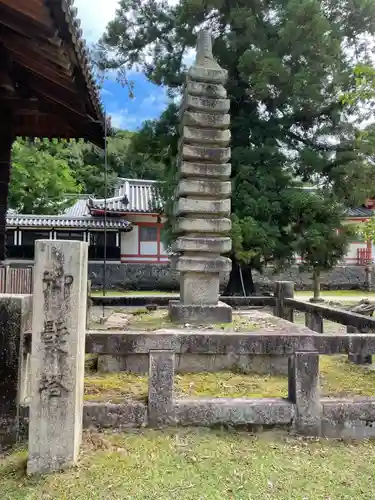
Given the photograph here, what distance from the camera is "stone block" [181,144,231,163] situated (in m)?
7.00

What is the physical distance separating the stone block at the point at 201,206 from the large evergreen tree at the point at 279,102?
8.17 m

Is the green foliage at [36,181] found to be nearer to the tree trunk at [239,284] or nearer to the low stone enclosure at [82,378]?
the tree trunk at [239,284]

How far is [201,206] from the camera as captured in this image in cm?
692

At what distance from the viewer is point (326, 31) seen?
50.0 feet

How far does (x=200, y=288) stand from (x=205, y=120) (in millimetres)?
2662

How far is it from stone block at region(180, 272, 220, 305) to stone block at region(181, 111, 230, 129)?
2.37 m

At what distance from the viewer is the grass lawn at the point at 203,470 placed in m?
3.15

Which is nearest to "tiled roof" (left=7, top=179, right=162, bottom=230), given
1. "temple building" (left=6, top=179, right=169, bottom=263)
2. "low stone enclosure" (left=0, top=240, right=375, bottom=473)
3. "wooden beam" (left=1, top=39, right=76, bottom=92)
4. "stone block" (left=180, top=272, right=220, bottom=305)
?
"temple building" (left=6, top=179, right=169, bottom=263)

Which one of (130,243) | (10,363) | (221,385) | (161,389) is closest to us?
(10,363)

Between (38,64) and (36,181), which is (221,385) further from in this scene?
(36,181)

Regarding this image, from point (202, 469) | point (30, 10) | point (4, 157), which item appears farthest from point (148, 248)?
point (202, 469)

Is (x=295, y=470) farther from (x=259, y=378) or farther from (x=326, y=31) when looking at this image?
(x=326, y=31)

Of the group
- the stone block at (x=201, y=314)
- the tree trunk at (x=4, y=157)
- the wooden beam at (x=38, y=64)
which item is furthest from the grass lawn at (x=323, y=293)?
the wooden beam at (x=38, y=64)

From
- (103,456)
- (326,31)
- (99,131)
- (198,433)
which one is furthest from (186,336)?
(326,31)
